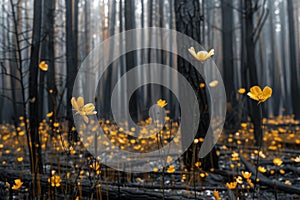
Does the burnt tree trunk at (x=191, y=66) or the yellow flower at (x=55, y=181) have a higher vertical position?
the burnt tree trunk at (x=191, y=66)

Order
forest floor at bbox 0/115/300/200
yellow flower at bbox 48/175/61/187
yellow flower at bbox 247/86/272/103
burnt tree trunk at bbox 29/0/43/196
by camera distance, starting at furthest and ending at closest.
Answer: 1. burnt tree trunk at bbox 29/0/43/196
2. forest floor at bbox 0/115/300/200
3. yellow flower at bbox 48/175/61/187
4. yellow flower at bbox 247/86/272/103

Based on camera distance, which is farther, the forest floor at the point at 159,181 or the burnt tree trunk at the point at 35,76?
the burnt tree trunk at the point at 35,76

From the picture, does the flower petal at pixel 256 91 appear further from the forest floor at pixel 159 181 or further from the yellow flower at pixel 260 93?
the forest floor at pixel 159 181

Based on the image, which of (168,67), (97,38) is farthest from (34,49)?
(97,38)


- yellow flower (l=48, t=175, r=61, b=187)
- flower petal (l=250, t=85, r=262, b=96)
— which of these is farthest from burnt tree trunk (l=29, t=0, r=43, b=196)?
flower petal (l=250, t=85, r=262, b=96)

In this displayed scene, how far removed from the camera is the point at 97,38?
2172cm

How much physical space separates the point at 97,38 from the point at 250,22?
668 inches

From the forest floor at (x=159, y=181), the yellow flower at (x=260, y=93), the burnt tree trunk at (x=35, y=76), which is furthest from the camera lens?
the burnt tree trunk at (x=35, y=76)

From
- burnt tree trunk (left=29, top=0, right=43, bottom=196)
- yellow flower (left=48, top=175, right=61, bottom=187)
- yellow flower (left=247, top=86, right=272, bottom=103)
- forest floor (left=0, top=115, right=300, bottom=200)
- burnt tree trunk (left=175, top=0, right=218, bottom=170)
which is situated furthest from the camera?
burnt tree trunk (left=175, top=0, right=218, bottom=170)

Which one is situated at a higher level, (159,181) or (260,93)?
(260,93)

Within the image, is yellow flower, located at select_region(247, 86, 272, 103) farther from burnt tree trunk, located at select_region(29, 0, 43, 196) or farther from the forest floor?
burnt tree trunk, located at select_region(29, 0, 43, 196)

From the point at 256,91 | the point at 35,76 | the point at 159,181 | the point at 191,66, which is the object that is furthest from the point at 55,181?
the point at 191,66

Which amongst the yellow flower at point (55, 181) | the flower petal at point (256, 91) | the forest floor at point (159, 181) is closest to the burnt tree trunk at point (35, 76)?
the forest floor at point (159, 181)

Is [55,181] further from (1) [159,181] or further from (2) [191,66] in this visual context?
(2) [191,66]
